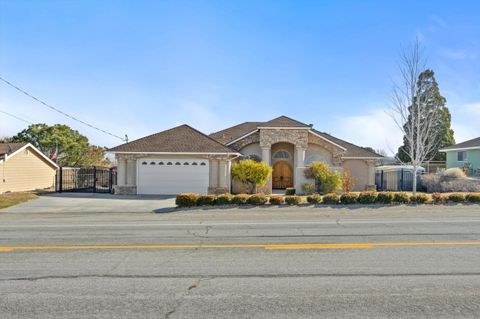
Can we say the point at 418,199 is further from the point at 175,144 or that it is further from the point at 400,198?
the point at 175,144

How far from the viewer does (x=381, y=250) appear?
7.20m

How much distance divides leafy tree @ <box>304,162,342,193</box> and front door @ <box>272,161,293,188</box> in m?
5.08

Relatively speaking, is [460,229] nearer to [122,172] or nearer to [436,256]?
[436,256]

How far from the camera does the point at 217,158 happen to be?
905 inches

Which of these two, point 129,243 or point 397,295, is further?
point 129,243

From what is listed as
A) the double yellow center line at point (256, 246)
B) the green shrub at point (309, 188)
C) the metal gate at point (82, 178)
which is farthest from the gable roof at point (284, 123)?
the double yellow center line at point (256, 246)

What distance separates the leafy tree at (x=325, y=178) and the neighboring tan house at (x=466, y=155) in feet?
61.0

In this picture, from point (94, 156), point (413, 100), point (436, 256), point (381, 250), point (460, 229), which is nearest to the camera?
point (436, 256)

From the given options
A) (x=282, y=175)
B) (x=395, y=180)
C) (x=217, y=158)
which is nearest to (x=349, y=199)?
(x=217, y=158)

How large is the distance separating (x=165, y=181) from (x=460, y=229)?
1716cm

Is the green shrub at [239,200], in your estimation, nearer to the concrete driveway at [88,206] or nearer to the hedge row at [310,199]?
the hedge row at [310,199]

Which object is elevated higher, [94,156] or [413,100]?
[413,100]

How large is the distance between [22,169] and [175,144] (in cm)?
1224

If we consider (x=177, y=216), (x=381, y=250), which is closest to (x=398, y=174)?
(x=177, y=216)
